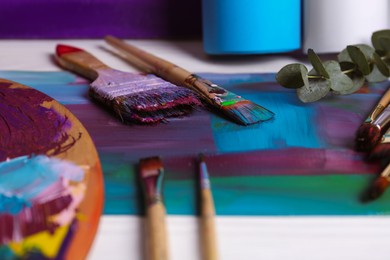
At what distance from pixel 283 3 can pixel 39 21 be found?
1.48 feet

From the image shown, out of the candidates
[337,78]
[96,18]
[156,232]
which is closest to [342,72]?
[337,78]

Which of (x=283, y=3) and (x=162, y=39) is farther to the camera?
(x=162, y=39)

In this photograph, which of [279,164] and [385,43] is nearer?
[279,164]

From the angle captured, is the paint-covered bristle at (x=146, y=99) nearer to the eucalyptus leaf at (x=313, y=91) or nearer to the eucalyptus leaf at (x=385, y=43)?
the eucalyptus leaf at (x=313, y=91)

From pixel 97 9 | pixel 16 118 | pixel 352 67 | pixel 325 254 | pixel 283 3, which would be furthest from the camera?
pixel 97 9

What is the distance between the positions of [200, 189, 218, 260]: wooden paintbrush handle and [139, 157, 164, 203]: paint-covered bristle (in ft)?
0.10

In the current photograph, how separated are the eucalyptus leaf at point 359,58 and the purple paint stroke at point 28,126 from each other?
31cm

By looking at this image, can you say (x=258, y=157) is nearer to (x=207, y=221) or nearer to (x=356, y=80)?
(x=207, y=221)

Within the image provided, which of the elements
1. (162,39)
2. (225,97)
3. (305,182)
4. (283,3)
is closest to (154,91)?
(225,97)

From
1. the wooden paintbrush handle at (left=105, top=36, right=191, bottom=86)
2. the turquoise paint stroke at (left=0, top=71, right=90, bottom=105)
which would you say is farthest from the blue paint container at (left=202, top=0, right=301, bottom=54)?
the turquoise paint stroke at (left=0, top=71, right=90, bottom=105)

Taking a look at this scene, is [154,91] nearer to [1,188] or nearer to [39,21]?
[1,188]

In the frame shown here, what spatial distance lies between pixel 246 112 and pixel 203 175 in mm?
144

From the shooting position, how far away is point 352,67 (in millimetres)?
663

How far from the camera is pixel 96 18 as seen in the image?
41.6 inches
